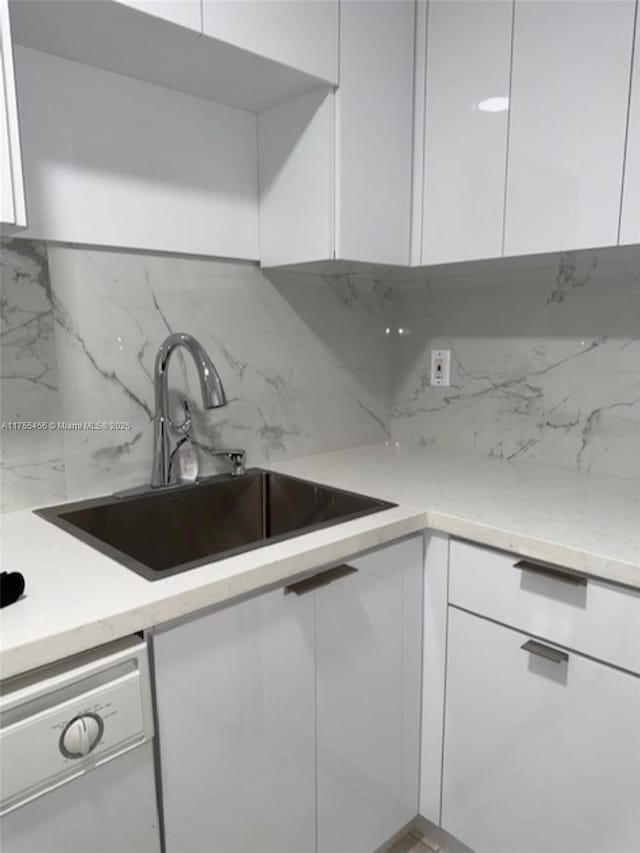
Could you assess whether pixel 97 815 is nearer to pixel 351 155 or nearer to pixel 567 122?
pixel 351 155

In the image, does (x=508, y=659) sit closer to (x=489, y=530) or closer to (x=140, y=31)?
(x=489, y=530)

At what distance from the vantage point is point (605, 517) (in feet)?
3.85

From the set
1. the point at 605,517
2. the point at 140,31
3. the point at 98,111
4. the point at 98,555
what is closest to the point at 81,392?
the point at 98,555

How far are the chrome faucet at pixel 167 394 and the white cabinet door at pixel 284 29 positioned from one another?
596mm

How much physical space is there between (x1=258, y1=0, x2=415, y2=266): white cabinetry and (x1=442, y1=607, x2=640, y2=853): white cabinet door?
895 mm

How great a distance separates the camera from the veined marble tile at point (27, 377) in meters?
1.17

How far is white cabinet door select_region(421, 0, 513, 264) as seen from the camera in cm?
131

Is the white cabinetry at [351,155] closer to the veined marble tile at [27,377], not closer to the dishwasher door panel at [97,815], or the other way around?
the veined marble tile at [27,377]

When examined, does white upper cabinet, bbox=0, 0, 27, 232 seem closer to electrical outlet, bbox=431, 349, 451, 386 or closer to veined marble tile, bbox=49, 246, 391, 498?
veined marble tile, bbox=49, 246, 391, 498

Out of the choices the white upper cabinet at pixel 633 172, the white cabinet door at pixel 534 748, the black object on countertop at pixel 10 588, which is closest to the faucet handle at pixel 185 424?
the black object on countertop at pixel 10 588

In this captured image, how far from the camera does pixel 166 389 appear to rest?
53.2 inches

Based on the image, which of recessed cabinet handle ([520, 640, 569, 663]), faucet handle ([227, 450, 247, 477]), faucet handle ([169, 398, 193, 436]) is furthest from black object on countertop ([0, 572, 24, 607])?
recessed cabinet handle ([520, 640, 569, 663])

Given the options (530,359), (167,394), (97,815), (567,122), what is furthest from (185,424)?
(567,122)

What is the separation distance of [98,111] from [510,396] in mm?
1246
